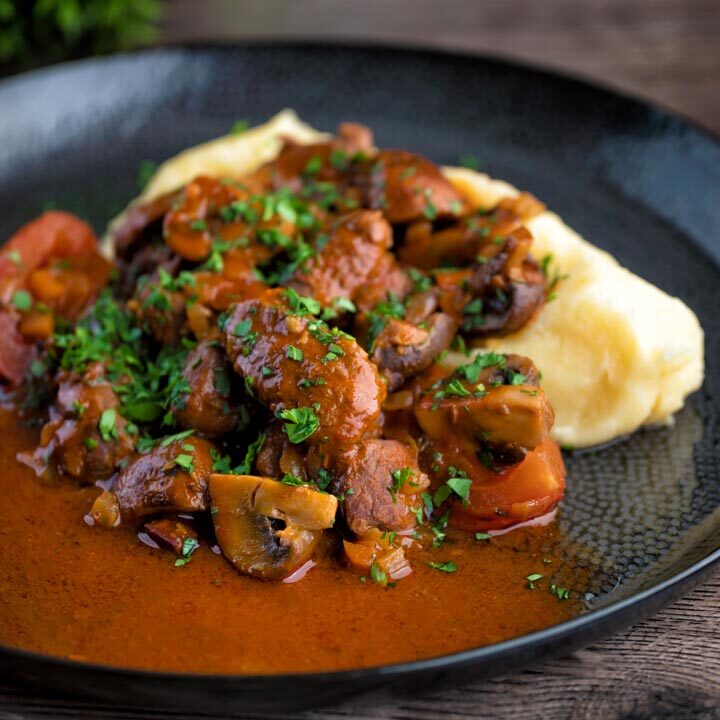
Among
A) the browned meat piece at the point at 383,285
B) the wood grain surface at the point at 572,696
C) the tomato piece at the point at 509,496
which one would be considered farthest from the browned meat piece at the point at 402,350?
the wood grain surface at the point at 572,696

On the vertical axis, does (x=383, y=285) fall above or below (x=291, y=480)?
above

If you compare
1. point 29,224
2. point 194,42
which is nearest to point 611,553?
point 29,224

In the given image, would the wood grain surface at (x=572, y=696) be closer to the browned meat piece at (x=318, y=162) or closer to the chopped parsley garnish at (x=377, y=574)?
the chopped parsley garnish at (x=377, y=574)

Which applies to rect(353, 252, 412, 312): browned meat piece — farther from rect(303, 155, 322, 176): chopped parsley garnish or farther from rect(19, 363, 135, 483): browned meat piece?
rect(19, 363, 135, 483): browned meat piece

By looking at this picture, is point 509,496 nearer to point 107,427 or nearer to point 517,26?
point 107,427

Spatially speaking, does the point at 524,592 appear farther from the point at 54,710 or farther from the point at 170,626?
the point at 54,710

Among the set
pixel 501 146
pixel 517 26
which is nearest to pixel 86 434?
pixel 501 146
